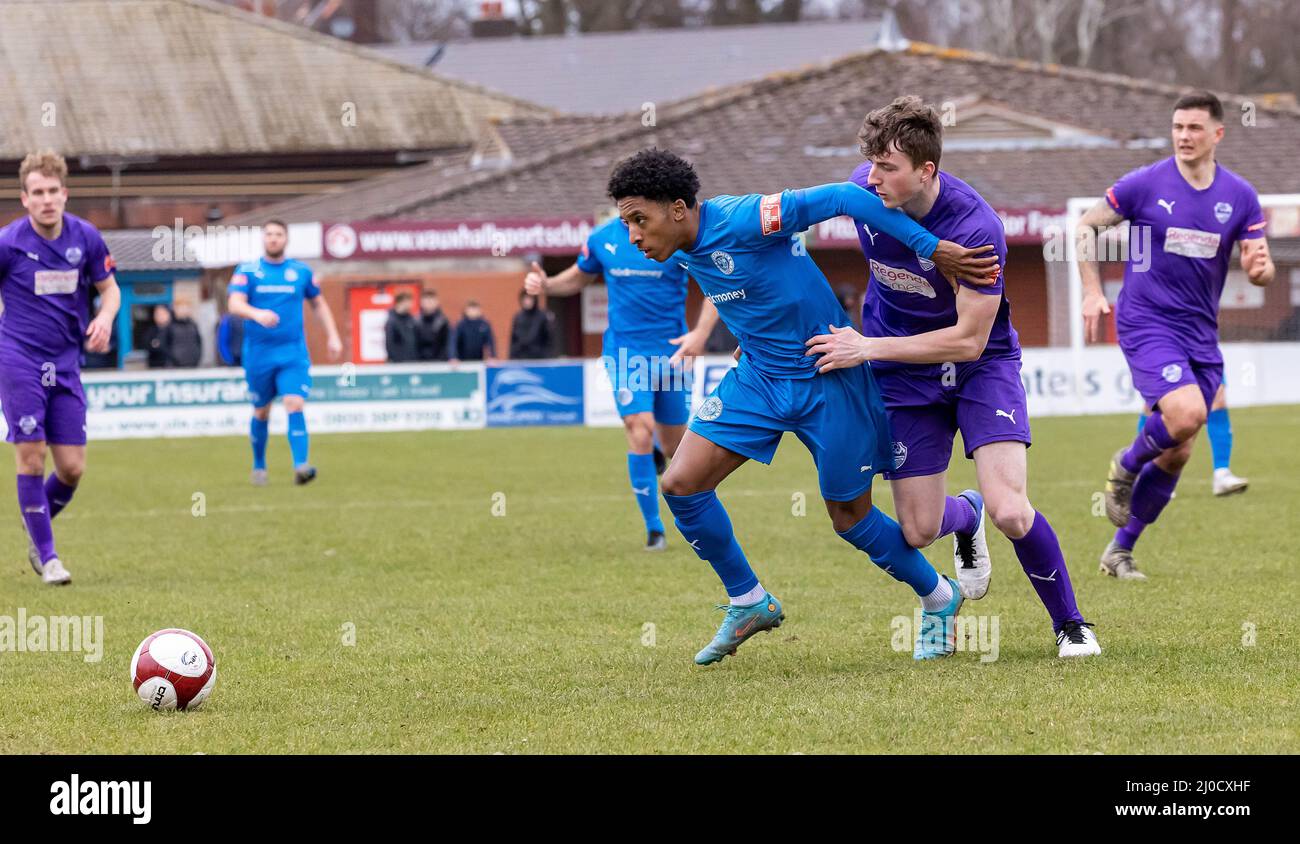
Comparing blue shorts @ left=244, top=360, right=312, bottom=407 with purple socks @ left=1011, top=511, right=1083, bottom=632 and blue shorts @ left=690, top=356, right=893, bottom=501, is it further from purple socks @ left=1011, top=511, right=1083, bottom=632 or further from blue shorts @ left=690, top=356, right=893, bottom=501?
purple socks @ left=1011, top=511, right=1083, bottom=632

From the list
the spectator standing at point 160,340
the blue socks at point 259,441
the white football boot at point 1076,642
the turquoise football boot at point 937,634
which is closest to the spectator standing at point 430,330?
the spectator standing at point 160,340

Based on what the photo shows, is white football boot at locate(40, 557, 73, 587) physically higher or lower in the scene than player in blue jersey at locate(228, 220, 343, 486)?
lower

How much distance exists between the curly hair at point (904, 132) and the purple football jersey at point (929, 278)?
0.22 m

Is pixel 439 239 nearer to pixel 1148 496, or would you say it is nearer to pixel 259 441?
pixel 259 441

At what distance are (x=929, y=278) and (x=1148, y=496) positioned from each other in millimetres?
2893

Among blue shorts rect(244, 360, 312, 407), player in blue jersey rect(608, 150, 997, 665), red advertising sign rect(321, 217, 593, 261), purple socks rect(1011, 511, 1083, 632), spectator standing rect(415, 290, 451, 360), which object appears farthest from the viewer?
red advertising sign rect(321, 217, 593, 261)

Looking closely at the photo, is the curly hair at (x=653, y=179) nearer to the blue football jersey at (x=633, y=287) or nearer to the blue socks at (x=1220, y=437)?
the blue football jersey at (x=633, y=287)

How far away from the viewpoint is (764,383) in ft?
20.8

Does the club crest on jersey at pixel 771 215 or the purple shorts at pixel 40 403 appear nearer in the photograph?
the club crest on jersey at pixel 771 215

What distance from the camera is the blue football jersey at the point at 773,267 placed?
5.92 metres

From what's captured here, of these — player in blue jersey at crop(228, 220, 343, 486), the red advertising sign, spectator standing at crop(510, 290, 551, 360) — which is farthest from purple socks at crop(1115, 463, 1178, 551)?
the red advertising sign

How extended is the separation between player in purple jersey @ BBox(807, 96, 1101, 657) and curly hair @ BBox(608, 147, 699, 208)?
63 cm

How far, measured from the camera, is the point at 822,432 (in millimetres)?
6242

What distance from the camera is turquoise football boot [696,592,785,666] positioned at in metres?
6.50
